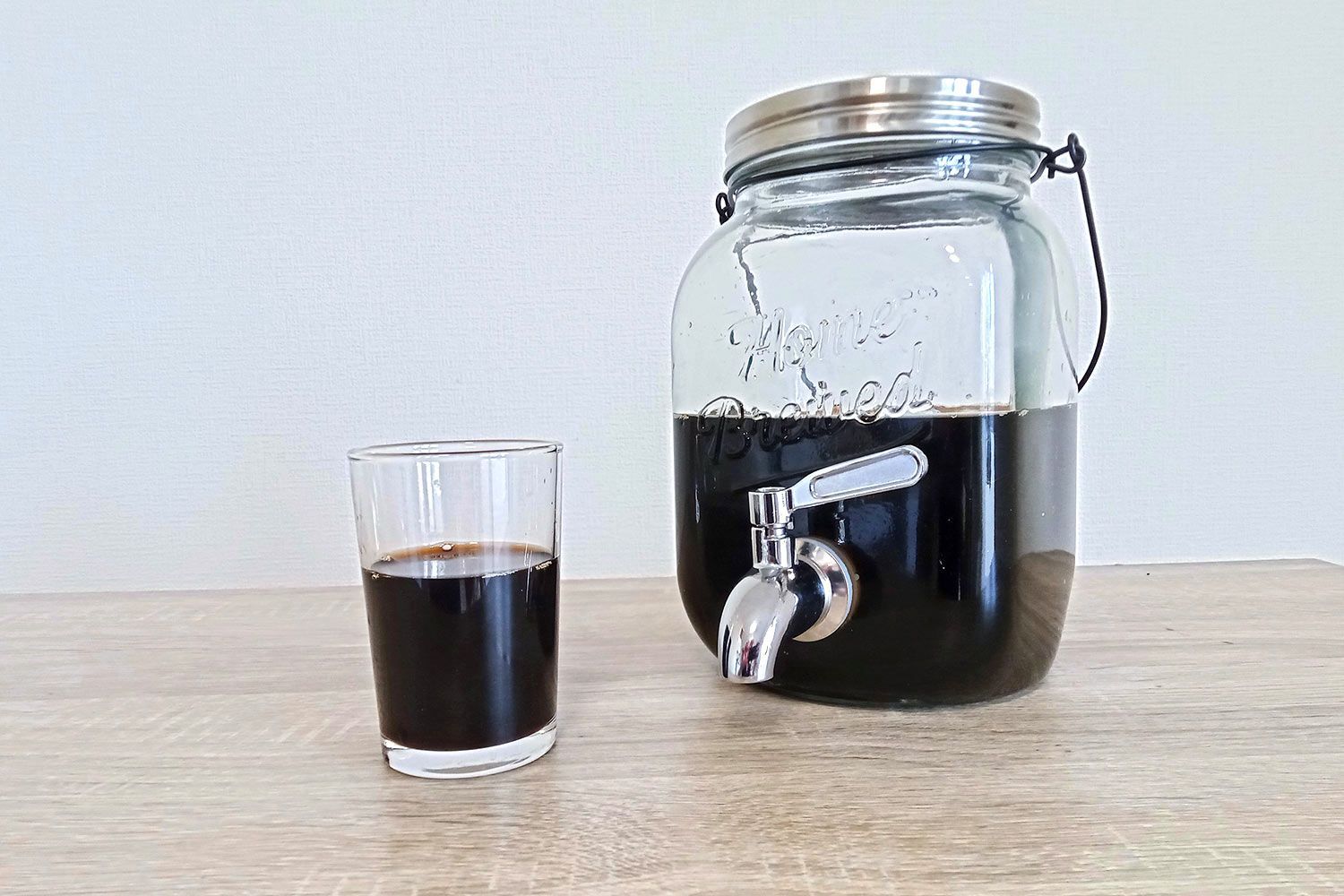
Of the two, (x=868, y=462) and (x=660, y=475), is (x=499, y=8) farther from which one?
(x=868, y=462)

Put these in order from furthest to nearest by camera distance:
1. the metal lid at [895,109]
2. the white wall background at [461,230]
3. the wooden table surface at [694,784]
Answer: the white wall background at [461,230] → the metal lid at [895,109] → the wooden table surface at [694,784]

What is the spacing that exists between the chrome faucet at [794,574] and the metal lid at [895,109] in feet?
0.54

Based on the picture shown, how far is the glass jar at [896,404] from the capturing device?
0.47 meters

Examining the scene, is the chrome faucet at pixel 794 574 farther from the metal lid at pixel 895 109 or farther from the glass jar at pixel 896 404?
the metal lid at pixel 895 109

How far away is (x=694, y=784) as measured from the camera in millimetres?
421

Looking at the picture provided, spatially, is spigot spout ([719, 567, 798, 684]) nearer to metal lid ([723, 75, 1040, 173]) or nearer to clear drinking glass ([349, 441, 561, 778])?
clear drinking glass ([349, 441, 561, 778])

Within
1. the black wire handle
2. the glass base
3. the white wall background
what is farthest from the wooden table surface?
the white wall background

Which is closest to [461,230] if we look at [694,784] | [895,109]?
[895,109]

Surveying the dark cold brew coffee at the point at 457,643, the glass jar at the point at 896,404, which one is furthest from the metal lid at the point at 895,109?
the dark cold brew coffee at the point at 457,643

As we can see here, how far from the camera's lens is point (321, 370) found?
999mm

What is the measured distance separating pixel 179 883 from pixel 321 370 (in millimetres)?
725

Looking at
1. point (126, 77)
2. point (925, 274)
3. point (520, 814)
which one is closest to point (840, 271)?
point (925, 274)

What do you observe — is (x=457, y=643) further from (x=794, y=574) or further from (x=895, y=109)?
(x=895, y=109)

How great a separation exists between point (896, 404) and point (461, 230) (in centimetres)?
64
